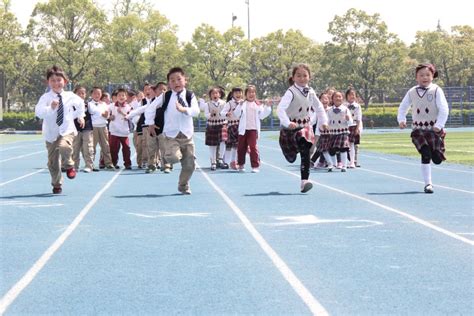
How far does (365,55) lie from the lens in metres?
76.9

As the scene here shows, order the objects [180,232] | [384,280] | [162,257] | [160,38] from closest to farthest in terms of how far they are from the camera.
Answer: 1. [384,280]
2. [162,257]
3. [180,232]
4. [160,38]

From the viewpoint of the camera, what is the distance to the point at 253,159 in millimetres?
16812

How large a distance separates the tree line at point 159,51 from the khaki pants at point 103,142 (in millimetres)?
52747

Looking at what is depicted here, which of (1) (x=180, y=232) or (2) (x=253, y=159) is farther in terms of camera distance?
(2) (x=253, y=159)

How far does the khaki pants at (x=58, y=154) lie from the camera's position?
12094mm

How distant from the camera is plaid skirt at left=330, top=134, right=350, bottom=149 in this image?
672 inches

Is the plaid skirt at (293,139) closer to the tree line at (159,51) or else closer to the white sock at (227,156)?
the white sock at (227,156)

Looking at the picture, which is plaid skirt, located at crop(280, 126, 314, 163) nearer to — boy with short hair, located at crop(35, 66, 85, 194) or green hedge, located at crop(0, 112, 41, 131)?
boy with short hair, located at crop(35, 66, 85, 194)

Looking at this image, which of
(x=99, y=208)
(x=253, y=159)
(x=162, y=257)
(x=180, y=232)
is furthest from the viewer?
(x=253, y=159)

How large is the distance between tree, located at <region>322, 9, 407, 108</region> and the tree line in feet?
0.31

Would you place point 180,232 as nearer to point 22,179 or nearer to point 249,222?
point 249,222

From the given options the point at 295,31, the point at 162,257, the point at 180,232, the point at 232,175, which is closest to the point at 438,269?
the point at 162,257

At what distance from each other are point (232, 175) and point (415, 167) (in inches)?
174

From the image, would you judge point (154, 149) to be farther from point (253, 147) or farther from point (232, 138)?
point (253, 147)
